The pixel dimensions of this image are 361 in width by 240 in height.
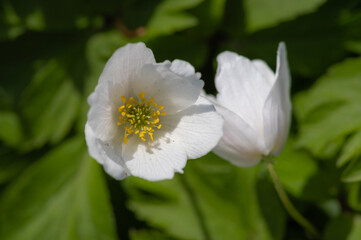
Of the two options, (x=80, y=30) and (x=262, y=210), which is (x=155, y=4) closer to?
(x=80, y=30)

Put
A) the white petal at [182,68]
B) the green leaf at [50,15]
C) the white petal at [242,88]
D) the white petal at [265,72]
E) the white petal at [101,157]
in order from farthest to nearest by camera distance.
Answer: the green leaf at [50,15] < the white petal at [265,72] < the white petal at [242,88] < the white petal at [182,68] < the white petal at [101,157]

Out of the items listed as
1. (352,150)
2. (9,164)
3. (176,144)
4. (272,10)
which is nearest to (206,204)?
(176,144)

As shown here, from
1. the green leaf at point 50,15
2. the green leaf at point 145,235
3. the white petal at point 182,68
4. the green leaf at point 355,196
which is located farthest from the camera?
the green leaf at point 50,15

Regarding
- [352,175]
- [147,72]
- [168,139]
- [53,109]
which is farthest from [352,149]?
[53,109]

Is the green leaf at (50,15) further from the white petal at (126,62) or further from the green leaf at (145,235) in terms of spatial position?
the green leaf at (145,235)

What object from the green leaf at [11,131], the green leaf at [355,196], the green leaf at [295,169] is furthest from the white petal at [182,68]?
the green leaf at [11,131]

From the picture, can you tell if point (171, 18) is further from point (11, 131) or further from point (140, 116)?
point (11, 131)

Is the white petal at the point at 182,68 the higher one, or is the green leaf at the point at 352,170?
the white petal at the point at 182,68
